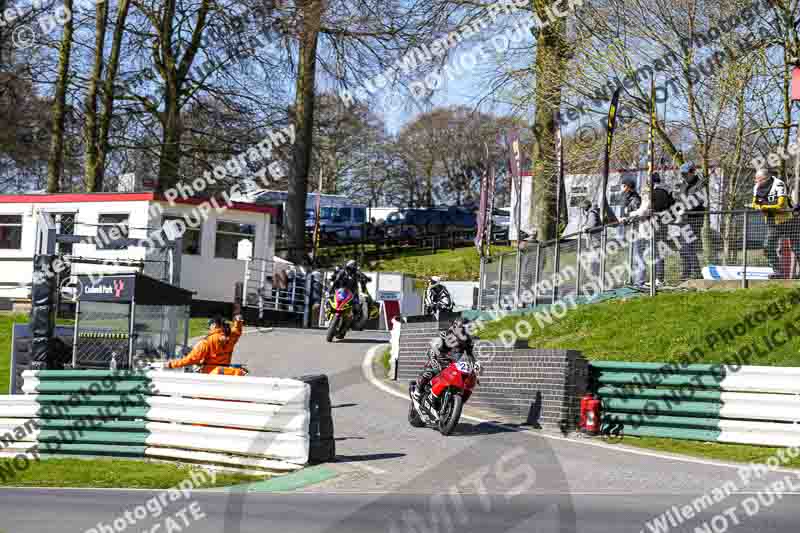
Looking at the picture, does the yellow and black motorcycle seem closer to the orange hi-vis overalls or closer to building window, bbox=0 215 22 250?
the orange hi-vis overalls

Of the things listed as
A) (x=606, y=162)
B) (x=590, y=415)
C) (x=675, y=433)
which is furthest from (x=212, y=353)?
(x=606, y=162)

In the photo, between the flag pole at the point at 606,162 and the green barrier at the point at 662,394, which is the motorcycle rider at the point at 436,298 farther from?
the green barrier at the point at 662,394

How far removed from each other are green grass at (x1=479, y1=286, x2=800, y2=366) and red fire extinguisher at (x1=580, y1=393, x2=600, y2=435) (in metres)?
2.24

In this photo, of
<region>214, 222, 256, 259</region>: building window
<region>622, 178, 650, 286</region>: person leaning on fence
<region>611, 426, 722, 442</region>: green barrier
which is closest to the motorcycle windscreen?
<region>611, 426, 722, 442</region>: green barrier

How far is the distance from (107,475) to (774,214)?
10.7 meters

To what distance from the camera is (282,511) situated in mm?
9641

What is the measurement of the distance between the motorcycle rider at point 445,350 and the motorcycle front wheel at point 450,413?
530mm

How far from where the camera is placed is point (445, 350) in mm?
14594

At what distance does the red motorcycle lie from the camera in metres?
13.8

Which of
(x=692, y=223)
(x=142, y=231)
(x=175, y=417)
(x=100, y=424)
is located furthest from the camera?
(x=142, y=231)

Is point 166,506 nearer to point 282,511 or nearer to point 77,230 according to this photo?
point 282,511

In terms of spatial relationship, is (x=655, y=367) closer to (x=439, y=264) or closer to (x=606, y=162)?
(x=606, y=162)

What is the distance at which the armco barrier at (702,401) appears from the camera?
42.8 feet

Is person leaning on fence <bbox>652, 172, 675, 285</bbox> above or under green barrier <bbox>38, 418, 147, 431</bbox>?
above
